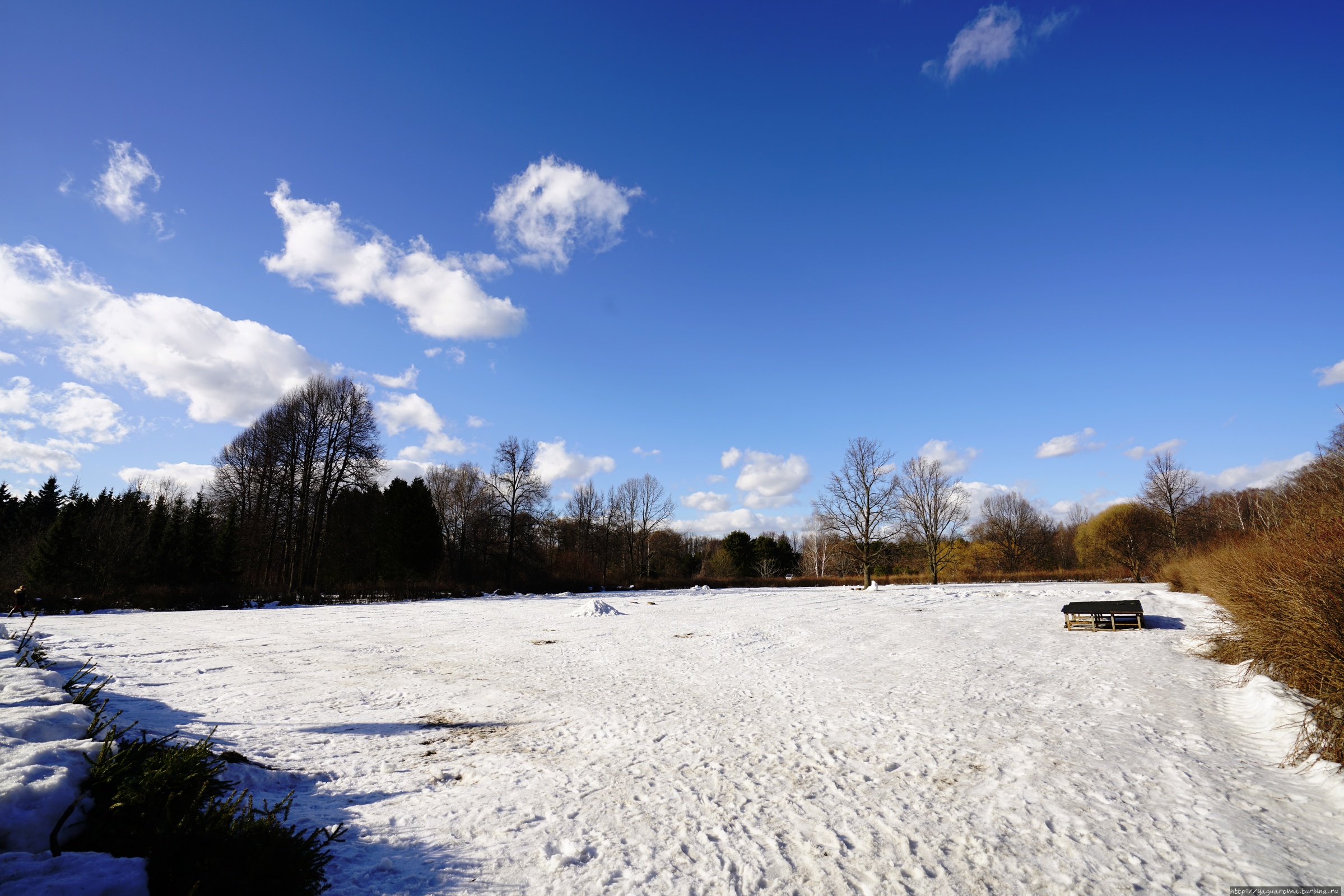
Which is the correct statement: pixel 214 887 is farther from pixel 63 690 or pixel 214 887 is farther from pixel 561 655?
pixel 561 655

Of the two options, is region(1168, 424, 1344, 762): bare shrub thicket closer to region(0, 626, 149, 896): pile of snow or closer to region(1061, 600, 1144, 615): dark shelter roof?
region(1061, 600, 1144, 615): dark shelter roof

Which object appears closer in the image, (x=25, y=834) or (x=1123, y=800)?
(x=25, y=834)

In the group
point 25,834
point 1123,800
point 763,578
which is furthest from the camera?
point 763,578

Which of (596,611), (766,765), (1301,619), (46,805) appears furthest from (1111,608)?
(46,805)

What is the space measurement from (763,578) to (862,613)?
29.6m

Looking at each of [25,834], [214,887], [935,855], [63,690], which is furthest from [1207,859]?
[63,690]

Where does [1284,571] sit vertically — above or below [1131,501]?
below

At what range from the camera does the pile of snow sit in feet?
9.25

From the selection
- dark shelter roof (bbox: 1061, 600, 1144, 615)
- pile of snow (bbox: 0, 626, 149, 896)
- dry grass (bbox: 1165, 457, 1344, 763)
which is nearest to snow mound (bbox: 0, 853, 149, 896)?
pile of snow (bbox: 0, 626, 149, 896)

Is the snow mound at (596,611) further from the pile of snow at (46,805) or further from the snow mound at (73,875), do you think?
the snow mound at (73,875)

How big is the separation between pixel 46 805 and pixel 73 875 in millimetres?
712

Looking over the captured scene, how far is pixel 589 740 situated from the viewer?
277 inches

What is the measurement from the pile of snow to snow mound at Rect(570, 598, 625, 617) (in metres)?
18.7

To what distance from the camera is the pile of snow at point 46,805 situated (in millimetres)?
2818
